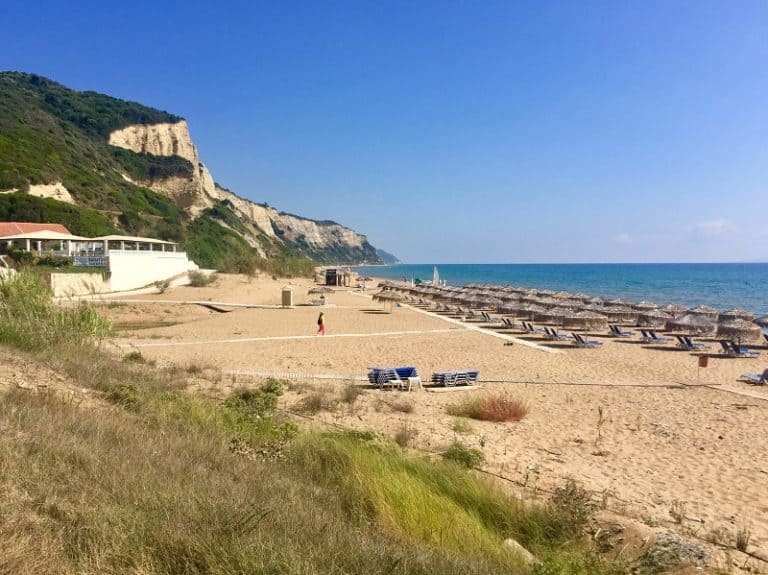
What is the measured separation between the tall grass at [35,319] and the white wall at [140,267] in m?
21.7

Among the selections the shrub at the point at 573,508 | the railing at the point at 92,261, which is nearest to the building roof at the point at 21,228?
the railing at the point at 92,261

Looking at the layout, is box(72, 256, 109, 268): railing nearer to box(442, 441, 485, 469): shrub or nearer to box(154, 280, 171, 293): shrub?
box(154, 280, 171, 293): shrub

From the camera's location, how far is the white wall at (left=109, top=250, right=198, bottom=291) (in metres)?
29.8

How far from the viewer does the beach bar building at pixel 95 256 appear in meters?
27.9

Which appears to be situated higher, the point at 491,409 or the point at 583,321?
the point at 583,321

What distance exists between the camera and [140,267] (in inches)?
1256

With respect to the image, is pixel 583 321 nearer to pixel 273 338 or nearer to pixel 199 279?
pixel 273 338

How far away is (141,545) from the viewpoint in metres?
2.54

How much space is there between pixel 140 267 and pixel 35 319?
82.3 feet

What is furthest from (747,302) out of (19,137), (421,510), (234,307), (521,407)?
(19,137)

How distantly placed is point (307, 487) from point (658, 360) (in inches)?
607

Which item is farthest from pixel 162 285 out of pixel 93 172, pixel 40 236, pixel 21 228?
pixel 93 172

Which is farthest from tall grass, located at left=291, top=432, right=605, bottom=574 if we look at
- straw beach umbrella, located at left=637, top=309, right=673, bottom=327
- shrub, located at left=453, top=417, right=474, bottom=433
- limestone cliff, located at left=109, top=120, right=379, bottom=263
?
limestone cliff, located at left=109, top=120, right=379, bottom=263

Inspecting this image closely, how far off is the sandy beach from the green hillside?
21350mm
